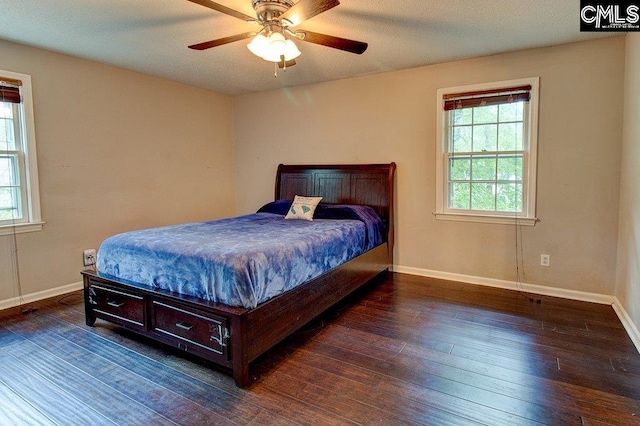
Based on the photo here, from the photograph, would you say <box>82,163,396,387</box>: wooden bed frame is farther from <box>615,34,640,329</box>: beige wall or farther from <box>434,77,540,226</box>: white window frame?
<box>615,34,640,329</box>: beige wall

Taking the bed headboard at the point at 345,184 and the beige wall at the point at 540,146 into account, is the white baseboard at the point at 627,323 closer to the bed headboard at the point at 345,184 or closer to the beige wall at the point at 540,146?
the beige wall at the point at 540,146

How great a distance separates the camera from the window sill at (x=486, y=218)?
145 inches

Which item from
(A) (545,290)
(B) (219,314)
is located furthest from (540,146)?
(B) (219,314)

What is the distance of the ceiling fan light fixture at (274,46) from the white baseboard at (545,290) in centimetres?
292

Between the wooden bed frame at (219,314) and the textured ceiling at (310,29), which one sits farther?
the textured ceiling at (310,29)

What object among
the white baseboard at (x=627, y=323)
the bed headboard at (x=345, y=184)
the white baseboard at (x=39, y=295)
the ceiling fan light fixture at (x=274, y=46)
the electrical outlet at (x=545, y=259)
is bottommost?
the white baseboard at (x=627, y=323)

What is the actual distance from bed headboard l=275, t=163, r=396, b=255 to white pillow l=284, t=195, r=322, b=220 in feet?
1.39

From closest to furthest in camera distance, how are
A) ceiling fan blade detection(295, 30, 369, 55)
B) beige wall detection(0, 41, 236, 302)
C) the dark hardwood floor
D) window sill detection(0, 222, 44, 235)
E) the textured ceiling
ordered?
1. the dark hardwood floor
2. ceiling fan blade detection(295, 30, 369, 55)
3. the textured ceiling
4. window sill detection(0, 222, 44, 235)
5. beige wall detection(0, 41, 236, 302)

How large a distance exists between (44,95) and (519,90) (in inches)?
185

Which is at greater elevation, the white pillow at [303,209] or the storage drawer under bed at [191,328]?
the white pillow at [303,209]

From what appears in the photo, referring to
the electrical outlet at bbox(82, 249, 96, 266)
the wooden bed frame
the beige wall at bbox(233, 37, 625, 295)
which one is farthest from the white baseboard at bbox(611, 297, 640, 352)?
the electrical outlet at bbox(82, 249, 96, 266)

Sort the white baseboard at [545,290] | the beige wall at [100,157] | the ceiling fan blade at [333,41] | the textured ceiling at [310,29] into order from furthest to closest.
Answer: the beige wall at [100,157] → the white baseboard at [545,290] → the textured ceiling at [310,29] → the ceiling fan blade at [333,41]

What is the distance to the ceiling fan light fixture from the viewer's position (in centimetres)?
240

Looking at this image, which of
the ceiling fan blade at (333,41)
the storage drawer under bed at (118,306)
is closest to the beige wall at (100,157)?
the storage drawer under bed at (118,306)
